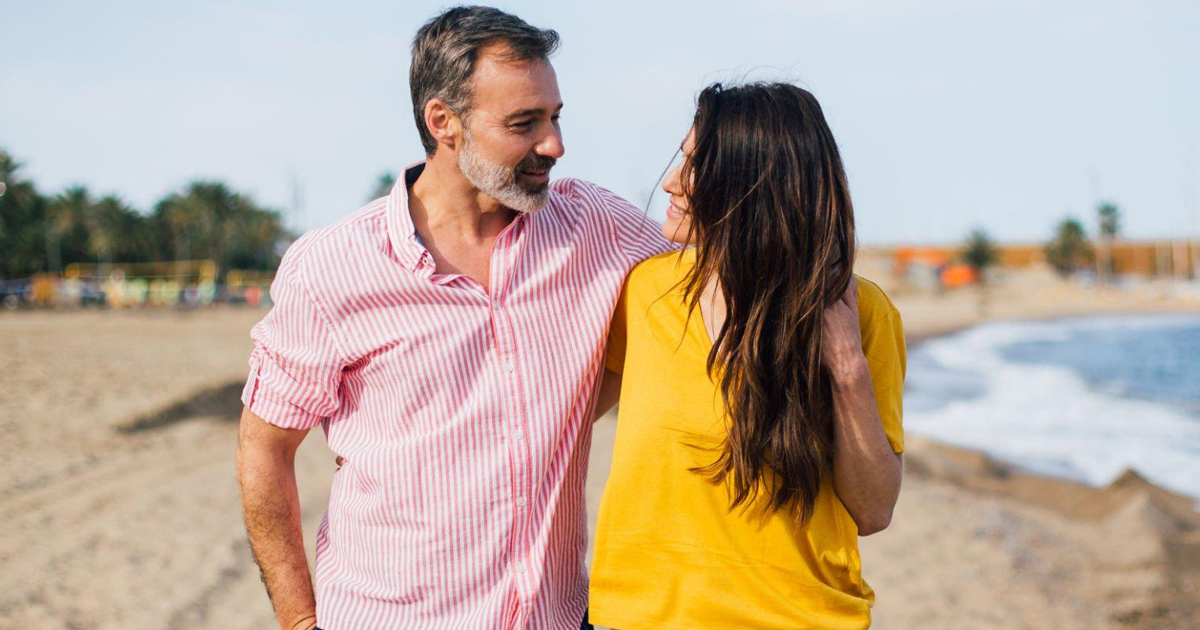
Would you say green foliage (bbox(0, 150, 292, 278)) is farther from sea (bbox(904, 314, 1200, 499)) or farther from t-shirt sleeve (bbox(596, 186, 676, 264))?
t-shirt sleeve (bbox(596, 186, 676, 264))

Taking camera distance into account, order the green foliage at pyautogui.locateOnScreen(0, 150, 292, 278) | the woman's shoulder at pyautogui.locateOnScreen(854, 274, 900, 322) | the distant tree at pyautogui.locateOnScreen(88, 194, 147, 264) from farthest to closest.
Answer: the distant tree at pyautogui.locateOnScreen(88, 194, 147, 264) → the green foliage at pyautogui.locateOnScreen(0, 150, 292, 278) → the woman's shoulder at pyautogui.locateOnScreen(854, 274, 900, 322)

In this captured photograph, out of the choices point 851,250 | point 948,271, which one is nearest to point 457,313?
point 851,250

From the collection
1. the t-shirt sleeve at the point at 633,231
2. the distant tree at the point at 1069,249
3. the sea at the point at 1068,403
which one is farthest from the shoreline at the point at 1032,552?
the distant tree at the point at 1069,249

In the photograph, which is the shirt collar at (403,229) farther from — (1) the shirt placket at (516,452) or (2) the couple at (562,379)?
(1) the shirt placket at (516,452)

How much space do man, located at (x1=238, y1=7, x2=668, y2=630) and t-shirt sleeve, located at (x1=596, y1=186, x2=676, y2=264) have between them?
0.12 meters

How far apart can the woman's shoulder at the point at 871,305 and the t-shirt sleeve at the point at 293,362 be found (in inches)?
42.5

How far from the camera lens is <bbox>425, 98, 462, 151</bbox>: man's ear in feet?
7.72

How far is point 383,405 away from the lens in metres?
2.20

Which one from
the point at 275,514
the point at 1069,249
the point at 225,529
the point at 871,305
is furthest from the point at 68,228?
the point at 1069,249

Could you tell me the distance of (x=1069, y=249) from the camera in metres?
85.5

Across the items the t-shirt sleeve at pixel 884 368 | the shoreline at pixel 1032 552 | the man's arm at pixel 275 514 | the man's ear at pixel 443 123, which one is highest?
the man's ear at pixel 443 123

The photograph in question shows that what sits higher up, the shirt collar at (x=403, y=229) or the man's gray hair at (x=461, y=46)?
the man's gray hair at (x=461, y=46)

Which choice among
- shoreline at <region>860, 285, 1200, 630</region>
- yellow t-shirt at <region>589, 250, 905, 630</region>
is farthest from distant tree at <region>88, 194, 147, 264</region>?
yellow t-shirt at <region>589, 250, 905, 630</region>

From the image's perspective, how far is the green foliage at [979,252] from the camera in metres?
76.9
